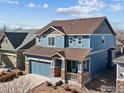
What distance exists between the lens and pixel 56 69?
102 ft

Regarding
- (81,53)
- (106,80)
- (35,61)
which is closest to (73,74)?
(81,53)

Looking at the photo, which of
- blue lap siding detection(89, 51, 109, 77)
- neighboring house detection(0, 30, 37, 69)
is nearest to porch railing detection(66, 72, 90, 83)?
blue lap siding detection(89, 51, 109, 77)

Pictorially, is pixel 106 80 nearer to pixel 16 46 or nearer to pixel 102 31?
pixel 102 31

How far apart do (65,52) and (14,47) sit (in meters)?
13.2

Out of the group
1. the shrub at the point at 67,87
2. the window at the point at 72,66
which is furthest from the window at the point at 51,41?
the shrub at the point at 67,87

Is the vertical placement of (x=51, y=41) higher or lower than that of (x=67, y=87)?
higher

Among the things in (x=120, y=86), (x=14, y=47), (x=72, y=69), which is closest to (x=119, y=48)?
(x=72, y=69)

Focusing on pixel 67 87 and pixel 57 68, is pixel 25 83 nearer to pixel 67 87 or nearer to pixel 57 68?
pixel 57 68

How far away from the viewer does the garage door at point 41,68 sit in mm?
32325

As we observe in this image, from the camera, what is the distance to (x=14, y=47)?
40000 millimetres

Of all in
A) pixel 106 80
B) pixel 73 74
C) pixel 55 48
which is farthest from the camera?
pixel 55 48

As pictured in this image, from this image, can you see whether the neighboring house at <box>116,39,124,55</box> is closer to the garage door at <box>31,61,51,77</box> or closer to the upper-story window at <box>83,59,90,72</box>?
the upper-story window at <box>83,59,90,72</box>

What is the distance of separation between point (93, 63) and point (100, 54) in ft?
10.0

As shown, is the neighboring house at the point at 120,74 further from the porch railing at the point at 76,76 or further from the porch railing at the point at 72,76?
the porch railing at the point at 72,76
